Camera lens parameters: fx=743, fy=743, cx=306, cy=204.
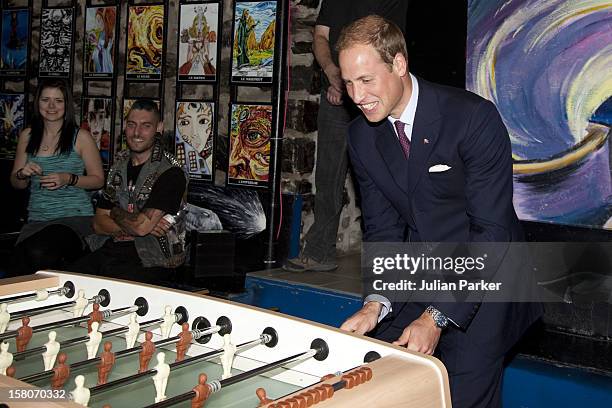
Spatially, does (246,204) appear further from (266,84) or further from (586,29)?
(586,29)

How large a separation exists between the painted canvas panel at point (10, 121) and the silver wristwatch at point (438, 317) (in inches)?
213

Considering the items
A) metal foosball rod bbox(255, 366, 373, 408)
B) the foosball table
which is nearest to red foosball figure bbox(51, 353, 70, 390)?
the foosball table

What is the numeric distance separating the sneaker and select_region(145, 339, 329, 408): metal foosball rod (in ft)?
8.79

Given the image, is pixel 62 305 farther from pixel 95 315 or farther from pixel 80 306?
pixel 95 315

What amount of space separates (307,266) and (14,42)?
3.95 meters

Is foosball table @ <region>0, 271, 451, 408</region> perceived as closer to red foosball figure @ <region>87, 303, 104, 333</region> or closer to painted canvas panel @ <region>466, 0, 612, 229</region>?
red foosball figure @ <region>87, 303, 104, 333</region>

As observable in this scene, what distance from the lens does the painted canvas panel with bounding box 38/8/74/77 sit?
6.45m

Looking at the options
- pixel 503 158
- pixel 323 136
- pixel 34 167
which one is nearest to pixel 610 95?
pixel 323 136

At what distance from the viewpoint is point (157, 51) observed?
19.2ft

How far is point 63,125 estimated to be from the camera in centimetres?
459

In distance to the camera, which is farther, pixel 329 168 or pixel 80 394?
pixel 329 168

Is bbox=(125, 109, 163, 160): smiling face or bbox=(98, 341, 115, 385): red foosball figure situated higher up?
bbox=(125, 109, 163, 160): smiling face

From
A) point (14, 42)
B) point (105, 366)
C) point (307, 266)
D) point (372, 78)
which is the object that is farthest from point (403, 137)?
point (14, 42)

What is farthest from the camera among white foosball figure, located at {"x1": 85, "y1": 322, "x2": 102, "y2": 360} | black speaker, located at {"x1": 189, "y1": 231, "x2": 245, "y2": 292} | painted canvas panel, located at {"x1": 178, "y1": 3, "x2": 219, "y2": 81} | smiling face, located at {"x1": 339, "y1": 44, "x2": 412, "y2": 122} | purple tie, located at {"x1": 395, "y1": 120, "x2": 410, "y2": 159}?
painted canvas panel, located at {"x1": 178, "y1": 3, "x2": 219, "y2": 81}
